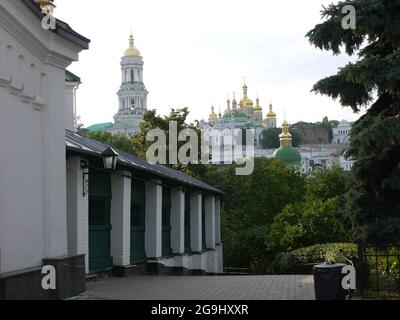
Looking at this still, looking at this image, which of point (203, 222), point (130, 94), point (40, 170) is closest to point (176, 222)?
point (203, 222)

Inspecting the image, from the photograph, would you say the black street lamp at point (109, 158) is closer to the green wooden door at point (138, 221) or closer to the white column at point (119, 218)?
the white column at point (119, 218)

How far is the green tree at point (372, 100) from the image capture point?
1153 centimetres

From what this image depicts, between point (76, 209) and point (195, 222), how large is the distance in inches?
584

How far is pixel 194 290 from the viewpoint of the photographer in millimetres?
15109

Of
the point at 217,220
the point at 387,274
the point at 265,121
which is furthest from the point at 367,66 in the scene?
the point at 265,121

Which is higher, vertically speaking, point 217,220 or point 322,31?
point 322,31

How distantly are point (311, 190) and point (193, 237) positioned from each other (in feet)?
60.0

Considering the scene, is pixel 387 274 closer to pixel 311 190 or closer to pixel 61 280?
pixel 61 280

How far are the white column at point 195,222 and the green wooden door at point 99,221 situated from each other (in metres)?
11.6

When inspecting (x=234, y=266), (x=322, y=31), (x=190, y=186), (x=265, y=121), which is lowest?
(x=234, y=266)

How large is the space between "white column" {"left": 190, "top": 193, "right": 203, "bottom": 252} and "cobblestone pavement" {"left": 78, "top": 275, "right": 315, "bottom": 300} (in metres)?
11.9

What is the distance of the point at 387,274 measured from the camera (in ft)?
44.6

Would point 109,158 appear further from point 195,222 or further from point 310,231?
point 310,231

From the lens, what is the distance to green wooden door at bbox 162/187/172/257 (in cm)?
2433
